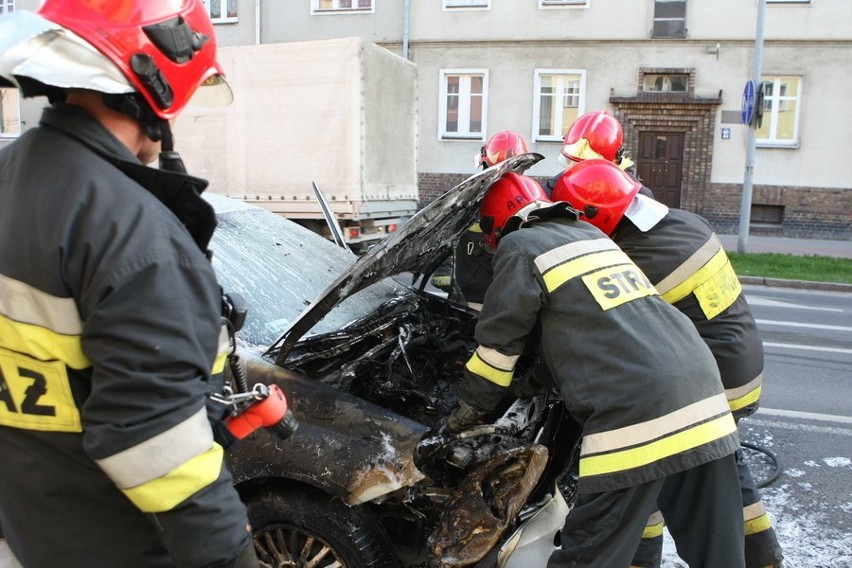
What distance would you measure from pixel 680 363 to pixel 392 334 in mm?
1374

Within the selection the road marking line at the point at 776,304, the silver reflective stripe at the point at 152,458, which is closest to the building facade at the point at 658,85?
the road marking line at the point at 776,304

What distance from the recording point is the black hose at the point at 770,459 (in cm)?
397

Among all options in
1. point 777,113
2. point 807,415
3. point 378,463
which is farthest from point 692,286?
point 777,113

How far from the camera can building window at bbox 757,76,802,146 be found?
680 inches

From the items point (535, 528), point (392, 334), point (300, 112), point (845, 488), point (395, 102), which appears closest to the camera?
point (535, 528)

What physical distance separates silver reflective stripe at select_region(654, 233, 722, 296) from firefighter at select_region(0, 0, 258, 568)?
2.11 m

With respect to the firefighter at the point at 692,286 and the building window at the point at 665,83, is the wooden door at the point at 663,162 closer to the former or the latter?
the building window at the point at 665,83

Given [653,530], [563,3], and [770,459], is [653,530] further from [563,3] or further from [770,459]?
[563,3]

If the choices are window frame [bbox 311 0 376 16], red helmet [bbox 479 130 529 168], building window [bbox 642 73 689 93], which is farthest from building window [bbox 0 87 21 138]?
red helmet [bbox 479 130 529 168]

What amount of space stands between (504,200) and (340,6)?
17.9 meters

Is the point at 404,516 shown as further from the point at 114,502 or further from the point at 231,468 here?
the point at 114,502

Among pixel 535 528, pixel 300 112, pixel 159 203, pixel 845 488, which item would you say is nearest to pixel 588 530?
pixel 535 528

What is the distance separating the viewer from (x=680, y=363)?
2314 mm

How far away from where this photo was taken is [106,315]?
1237 millimetres
